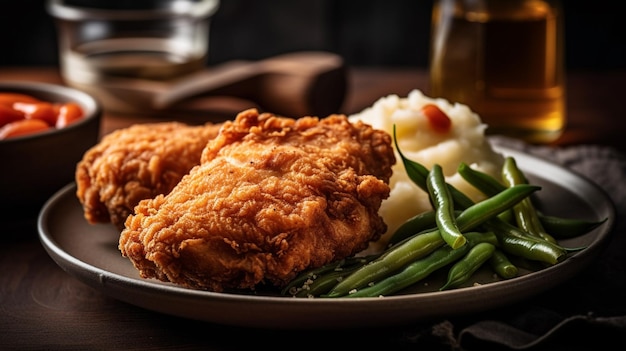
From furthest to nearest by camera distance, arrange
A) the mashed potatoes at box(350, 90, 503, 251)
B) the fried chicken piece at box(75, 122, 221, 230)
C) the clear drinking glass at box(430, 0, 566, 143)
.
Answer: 1. the clear drinking glass at box(430, 0, 566, 143)
2. the mashed potatoes at box(350, 90, 503, 251)
3. the fried chicken piece at box(75, 122, 221, 230)

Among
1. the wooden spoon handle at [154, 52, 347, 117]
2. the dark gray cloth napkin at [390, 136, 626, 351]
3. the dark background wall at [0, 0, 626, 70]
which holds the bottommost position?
the dark background wall at [0, 0, 626, 70]

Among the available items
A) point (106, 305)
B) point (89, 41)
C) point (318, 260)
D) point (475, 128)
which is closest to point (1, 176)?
point (106, 305)

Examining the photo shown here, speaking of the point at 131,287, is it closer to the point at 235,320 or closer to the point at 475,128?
the point at 235,320

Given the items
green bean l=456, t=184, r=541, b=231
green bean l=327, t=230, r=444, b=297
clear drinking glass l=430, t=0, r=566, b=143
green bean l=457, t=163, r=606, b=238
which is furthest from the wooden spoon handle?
green bean l=327, t=230, r=444, b=297

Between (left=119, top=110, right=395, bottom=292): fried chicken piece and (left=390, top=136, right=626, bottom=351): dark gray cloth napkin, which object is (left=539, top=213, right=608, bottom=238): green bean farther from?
(left=119, top=110, right=395, bottom=292): fried chicken piece

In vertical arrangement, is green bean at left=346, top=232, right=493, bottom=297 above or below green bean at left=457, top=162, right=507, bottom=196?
below

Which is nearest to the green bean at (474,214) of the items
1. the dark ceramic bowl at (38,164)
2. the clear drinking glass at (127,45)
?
the dark ceramic bowl at (38,164)

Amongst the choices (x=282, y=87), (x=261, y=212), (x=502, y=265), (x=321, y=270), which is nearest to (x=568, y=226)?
(x=502, y=265)

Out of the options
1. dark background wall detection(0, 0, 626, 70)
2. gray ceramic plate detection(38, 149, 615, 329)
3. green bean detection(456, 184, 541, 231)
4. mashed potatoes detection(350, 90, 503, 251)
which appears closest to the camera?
gray ceramic plate detection(38, 149, 615, 329)
